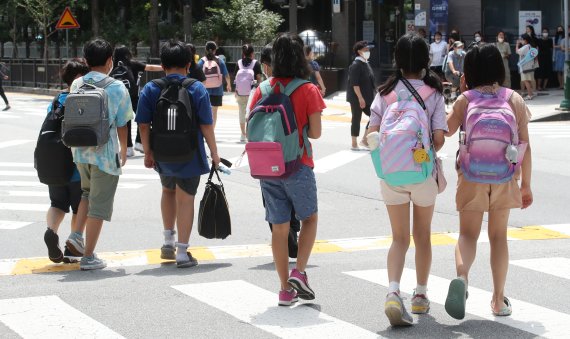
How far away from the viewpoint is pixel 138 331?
646cm

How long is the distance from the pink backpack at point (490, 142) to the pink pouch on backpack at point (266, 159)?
113 cm

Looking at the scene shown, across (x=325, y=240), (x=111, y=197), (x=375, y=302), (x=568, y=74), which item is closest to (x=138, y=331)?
(x=375, y=302)

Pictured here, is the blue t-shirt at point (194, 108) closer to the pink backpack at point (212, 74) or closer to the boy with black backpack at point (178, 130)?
the boy with black backpack at point (178, 130)

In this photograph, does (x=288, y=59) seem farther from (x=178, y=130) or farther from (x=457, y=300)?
(x=457, y=300)

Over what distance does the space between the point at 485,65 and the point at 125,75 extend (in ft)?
32.8

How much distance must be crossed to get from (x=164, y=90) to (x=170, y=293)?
164 centimetres

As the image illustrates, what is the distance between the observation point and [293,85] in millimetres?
6945

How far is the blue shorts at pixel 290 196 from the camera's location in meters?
6.95

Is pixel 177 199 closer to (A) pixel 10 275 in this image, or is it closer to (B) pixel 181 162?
(B) pixel 181 162

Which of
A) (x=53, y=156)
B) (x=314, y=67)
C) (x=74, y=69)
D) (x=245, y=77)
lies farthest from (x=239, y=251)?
(x=314, y=67)

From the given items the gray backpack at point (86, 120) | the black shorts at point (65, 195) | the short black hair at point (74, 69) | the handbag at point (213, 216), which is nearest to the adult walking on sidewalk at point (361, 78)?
the short black hair at point (74, 69)

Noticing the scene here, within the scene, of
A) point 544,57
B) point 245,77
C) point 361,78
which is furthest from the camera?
point 544,57

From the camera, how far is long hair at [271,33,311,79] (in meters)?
6.95

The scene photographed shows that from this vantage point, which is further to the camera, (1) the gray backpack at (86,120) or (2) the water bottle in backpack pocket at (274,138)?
(1) the gray backpack at (86,120)
